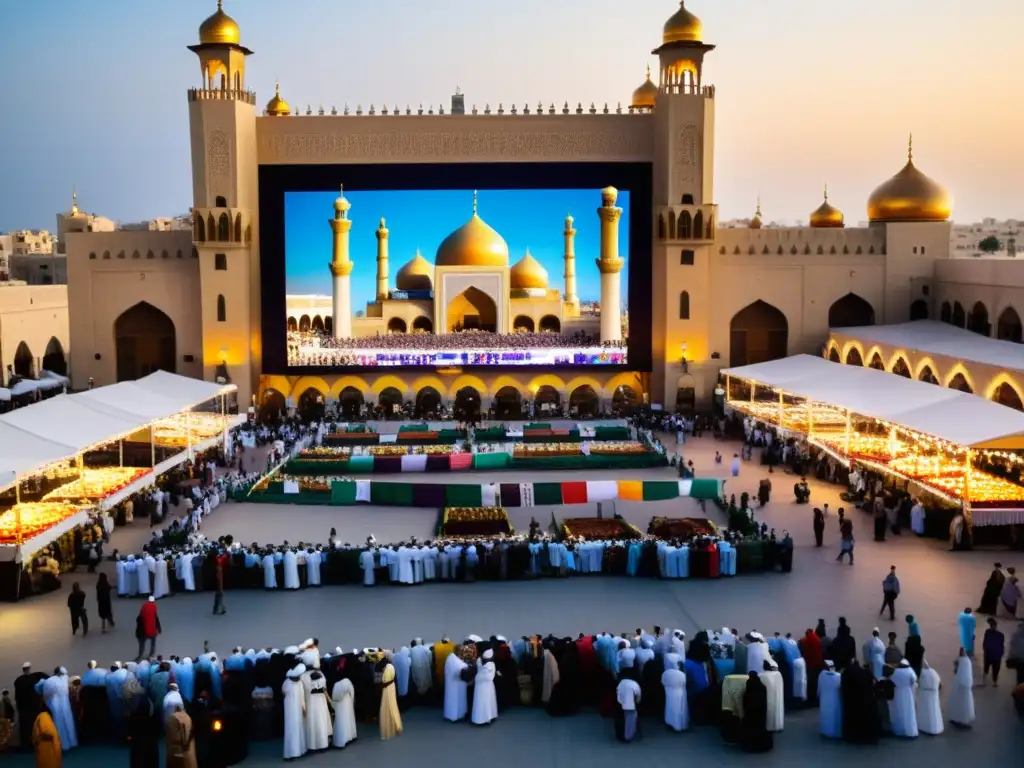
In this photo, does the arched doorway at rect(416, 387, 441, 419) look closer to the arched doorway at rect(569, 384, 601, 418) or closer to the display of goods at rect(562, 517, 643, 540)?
the arched doorway at rect(569, 384, 601, 418)

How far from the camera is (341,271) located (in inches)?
1307

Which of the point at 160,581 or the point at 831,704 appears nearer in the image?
the point at 831,704

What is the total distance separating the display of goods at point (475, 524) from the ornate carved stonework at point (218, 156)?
1597 centimetres

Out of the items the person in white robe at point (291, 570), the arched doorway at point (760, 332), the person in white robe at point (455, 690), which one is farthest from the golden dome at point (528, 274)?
the person in white robe at point (455, 690)

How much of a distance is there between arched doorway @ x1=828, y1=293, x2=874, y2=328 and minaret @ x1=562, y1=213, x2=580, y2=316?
7693 mm

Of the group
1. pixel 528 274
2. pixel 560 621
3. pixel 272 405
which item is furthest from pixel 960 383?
pixel 272 405

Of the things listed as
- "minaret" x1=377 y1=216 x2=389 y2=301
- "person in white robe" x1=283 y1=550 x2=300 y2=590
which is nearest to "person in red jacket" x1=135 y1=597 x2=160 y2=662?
"person in white robe" x1=283 y1=550 x2=300 y2=590

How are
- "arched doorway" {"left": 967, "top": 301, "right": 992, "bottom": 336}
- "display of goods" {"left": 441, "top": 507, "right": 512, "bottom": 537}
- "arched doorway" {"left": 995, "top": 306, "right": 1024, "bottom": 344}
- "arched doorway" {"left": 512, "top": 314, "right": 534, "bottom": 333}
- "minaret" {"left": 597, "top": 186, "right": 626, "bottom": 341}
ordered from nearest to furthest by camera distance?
1. "display of goods" {"left": 441, "top": 507, "right": 512, "bottom": 537}
2. "arched doorway" {"left": 995, "top": 306, "right": 1024, "bottom": 344}
3. "arched doorway" {"left": 967, "top": 301, "right": 992, "bottom": 336}
4. "minaret" {"left": 597, "top": 186, "right": 626, "bottom": 341}
5. "arched doorway" {"left": 512, "top": 314, "right": 534, "bottom": 333}

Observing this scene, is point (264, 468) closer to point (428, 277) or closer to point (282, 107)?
point (428, 277)

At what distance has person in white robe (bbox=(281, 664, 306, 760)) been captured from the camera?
33.7 feet

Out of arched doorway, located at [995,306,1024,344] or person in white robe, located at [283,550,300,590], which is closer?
person in white robe, located at [283,550,300,590]

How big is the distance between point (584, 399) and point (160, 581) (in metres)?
19.2

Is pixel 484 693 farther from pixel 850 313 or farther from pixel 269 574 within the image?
pixel 850 313

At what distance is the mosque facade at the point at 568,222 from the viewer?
3109 centimetres
